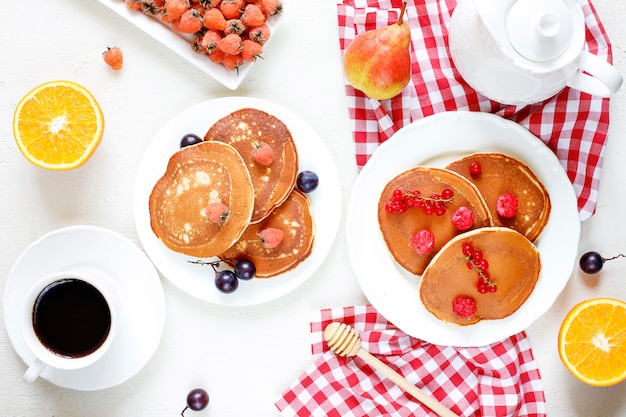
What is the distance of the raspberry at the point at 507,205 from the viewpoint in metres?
1.69

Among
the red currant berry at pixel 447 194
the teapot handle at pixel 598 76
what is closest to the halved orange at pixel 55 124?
the red currant berry at pixel 447 194

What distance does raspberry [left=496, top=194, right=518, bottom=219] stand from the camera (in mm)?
1686

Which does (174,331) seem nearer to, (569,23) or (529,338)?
(529,338)

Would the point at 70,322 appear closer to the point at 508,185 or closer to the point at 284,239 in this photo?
the point at 284,239

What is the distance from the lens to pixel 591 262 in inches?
70.9

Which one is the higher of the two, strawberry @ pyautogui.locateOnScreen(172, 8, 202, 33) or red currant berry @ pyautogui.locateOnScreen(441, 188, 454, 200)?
strawberry @ pyautogui.locateOnScreen(172, 8, 202, 33)

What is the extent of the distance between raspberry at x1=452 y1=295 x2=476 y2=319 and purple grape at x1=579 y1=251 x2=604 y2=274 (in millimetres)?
368

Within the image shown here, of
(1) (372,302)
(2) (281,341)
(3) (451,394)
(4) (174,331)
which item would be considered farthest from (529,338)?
(4) (174,331)

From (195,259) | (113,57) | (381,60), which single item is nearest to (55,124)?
(113,57)

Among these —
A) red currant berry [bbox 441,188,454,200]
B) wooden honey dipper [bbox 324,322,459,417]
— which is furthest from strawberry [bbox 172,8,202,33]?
wooden honey dipper [bbox 324,322,459,417]

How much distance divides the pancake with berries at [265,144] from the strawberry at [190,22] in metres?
0.24

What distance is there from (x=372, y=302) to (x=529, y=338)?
1.63 ft

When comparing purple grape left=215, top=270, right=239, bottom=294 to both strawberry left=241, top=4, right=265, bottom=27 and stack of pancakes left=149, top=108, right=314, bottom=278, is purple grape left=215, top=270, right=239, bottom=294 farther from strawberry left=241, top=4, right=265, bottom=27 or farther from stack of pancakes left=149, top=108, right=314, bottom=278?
strawberry left=241, top=4, right=265, bottom=27

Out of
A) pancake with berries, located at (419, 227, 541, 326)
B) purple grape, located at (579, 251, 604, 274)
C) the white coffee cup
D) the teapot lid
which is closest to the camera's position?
the teapot lid
